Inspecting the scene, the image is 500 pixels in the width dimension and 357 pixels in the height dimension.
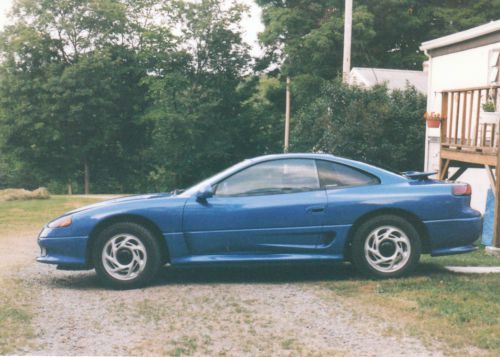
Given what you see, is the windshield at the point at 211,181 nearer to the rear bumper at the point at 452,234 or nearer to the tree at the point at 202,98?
the rear bumper at the point at 452,234

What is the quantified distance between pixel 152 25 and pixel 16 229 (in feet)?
81.4

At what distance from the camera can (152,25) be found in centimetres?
3622

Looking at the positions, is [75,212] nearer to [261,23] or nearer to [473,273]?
[473,273]

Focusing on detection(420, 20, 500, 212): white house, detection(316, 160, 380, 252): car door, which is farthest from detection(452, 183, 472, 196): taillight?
detection(420, 20, 500, 212): white house

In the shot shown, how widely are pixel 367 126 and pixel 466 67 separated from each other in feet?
14.2

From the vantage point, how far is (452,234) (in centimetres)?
709

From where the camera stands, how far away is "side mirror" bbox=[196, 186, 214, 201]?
702cm

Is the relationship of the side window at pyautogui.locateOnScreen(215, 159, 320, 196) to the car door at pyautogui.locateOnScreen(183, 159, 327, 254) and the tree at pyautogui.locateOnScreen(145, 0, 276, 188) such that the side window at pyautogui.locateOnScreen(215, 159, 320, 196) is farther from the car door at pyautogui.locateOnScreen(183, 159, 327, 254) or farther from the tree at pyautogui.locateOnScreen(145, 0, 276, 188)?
the tree at pyautogui.locateOnScreen(145, 0, 276, 188)

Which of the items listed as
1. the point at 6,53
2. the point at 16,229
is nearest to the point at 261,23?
the point at 6,53

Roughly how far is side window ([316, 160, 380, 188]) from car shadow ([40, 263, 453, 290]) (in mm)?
1049

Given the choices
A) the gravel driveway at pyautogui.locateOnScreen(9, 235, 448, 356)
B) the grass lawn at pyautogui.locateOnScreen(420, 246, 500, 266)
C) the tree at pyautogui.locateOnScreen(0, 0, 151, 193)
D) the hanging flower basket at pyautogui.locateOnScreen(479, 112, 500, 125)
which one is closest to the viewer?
the gravel driveway at pyautogui.locateOnScreen(9, 235, 448, 356)

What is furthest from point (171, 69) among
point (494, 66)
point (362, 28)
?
point (494, 66)

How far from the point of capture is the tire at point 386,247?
698 cm

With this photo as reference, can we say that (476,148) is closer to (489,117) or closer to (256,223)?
(489,117)
